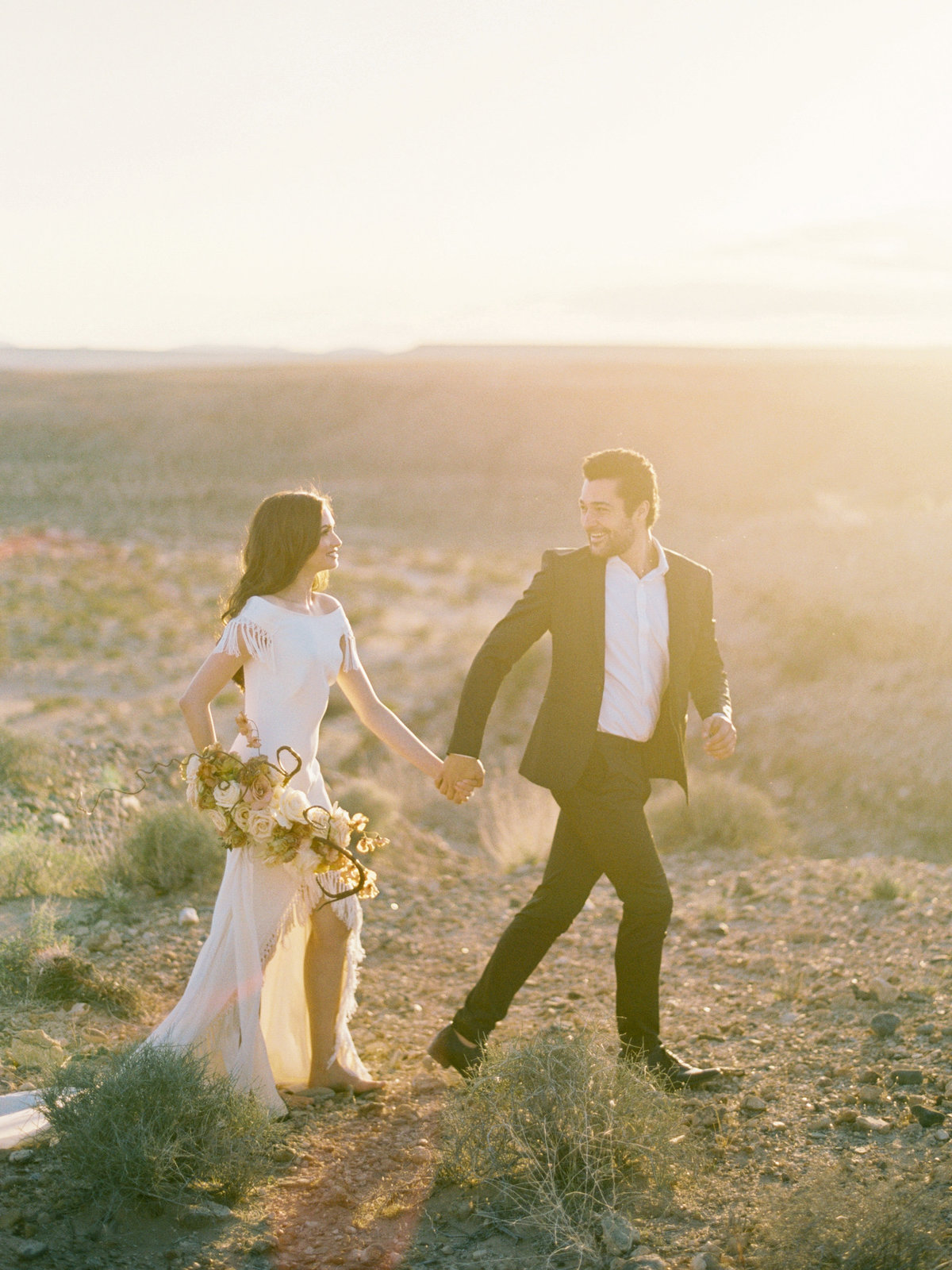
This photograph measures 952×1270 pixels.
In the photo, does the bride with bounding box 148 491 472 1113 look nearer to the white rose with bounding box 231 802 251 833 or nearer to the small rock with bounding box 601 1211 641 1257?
the white rose with bounding box 231 802 251 833

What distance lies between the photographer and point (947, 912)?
6.25 metres

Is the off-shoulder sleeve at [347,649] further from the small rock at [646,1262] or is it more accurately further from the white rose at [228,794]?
the small rock at [646,1262]

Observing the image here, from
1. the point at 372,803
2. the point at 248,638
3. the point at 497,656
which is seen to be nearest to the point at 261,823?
the point at 248,638

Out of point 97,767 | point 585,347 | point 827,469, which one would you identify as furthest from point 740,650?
point 585,347

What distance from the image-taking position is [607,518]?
13.3 ft

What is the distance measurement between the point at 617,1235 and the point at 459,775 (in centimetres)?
147

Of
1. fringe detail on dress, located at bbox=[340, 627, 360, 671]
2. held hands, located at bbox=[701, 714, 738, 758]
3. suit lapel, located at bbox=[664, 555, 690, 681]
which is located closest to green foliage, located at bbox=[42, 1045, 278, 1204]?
fringe detail on dress, located at bbox=[340, 627, 360, 671]

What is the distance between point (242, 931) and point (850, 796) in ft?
29.3

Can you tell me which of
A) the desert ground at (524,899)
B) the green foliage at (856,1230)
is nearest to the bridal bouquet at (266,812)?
the desert ground at (524,899)

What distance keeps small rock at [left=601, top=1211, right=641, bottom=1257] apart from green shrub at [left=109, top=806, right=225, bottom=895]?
3787mm

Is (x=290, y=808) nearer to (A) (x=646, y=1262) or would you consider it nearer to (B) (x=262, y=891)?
(B) (x=262, y=891)

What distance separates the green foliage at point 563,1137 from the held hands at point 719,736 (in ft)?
3.41

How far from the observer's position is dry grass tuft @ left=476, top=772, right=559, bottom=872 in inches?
346

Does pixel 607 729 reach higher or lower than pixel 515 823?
higher
